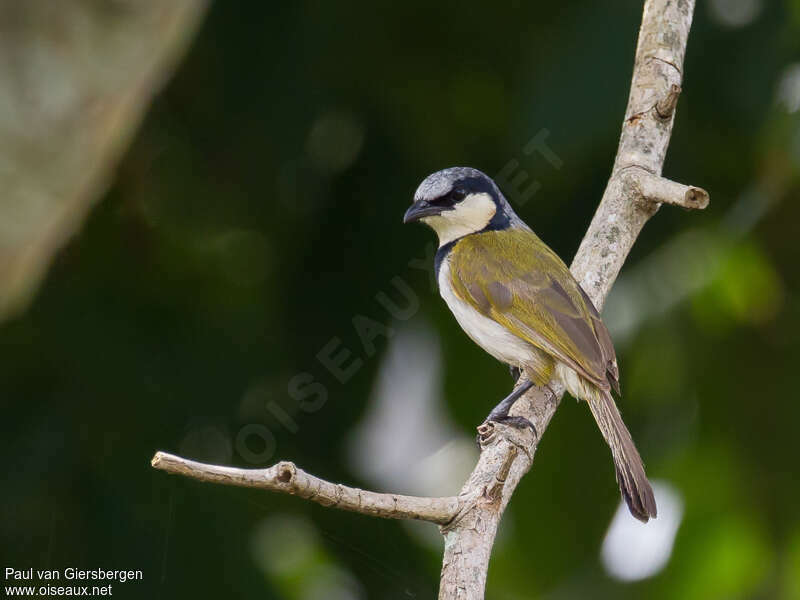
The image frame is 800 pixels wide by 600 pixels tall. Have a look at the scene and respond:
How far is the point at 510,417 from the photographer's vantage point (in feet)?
12.4

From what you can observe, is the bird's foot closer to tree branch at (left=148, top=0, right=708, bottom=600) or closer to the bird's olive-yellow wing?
tree branch at (left=148, top=0, right=708, bottom=600)

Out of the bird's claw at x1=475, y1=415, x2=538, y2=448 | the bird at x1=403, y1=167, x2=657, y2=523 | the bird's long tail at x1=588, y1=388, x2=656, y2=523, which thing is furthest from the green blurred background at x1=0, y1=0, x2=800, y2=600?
the bird's claw at x1=475, y1=415, x2=538, y2=448

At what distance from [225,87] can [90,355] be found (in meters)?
1.48

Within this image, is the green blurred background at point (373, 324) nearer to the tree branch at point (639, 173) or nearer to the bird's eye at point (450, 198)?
the tree branch at point (639, 173)

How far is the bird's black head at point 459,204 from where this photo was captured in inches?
173

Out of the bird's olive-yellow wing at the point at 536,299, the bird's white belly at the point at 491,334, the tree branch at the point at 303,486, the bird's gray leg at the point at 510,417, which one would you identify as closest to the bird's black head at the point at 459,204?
the bird's olive-yellow wing at the point at 536,299

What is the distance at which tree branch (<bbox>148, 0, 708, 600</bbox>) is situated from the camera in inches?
113

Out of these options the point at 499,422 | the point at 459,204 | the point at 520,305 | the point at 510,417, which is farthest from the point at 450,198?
the point at 499,422

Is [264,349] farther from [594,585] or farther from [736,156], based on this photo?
[736,156]

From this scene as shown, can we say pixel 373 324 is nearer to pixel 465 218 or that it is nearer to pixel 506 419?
pixel 465 218

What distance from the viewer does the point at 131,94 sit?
12.8 feet

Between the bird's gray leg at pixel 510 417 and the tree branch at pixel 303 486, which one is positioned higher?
the tree branch at pixel 303 486

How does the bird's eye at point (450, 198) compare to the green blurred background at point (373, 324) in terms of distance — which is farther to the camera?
the green blurred background at point (373, 324)

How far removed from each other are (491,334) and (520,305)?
0.17 metres
